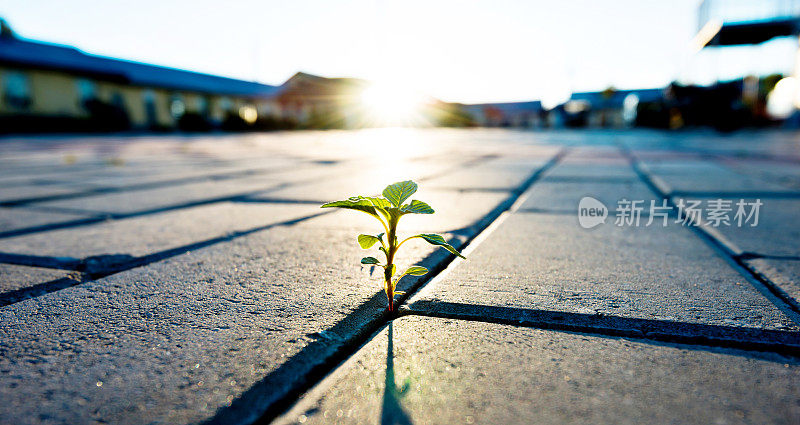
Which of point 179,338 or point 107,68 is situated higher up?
point 107,68

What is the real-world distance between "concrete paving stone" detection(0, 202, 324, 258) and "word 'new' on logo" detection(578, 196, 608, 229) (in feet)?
3.31

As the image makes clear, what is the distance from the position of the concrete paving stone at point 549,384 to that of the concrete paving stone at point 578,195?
1108mm

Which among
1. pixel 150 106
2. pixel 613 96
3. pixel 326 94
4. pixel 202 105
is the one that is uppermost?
pixel 613 96

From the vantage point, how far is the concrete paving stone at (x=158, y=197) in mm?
2107

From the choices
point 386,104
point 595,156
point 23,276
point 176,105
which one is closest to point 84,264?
point 23,276

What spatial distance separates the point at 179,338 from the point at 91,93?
82.7ft

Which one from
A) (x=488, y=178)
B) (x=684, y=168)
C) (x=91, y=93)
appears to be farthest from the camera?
(x=91, y=93)

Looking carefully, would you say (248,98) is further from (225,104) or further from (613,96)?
(613,96)

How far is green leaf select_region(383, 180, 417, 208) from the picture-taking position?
0.75 meters

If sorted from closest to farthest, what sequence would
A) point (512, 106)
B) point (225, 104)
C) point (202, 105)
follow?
point (202, 105), point (225, 104), point (512, 106)

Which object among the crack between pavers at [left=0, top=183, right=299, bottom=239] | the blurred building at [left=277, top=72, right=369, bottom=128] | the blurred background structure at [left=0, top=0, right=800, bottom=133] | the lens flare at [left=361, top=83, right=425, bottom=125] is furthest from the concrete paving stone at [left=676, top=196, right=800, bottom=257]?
the blurred building at [left=277, top=72, right=369, bottom=128]

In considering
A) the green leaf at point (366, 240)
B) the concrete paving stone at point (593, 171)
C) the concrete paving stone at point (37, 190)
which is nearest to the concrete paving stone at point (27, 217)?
the concrete paving stone at point (37, 190)

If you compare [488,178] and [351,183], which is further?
[488,178]

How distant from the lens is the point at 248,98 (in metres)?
30.3
